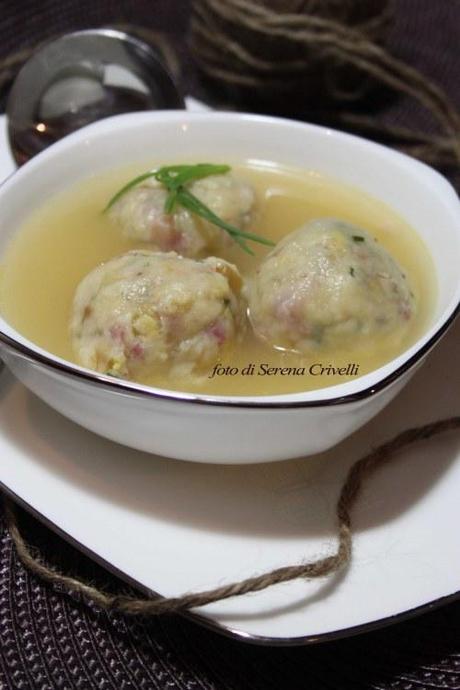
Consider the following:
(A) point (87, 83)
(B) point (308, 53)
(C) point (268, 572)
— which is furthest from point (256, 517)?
(B) point (308, 53)

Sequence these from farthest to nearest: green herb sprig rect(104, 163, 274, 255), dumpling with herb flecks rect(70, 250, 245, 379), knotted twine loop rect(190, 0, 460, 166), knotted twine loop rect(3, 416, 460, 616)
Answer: knotted twine loop rect(190, 0, 460, 166) → green herb sprig rect(104, 163, 274, 255) → dumpling with herb flecks rect(70, 250, 245, 379) → knotted twine loop rect(3, 416, 460, 616)

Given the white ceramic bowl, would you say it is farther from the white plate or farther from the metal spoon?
the metal spoon

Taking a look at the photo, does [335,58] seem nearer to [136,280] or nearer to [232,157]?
[232,157]

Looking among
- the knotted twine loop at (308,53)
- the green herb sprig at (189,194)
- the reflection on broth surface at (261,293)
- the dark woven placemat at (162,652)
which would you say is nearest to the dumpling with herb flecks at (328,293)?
the reflection on broth surface at (261,293)

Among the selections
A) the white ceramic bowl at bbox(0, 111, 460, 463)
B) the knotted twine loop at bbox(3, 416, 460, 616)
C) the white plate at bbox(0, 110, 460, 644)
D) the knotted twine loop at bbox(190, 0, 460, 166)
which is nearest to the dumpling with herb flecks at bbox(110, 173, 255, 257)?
the white ceramic bowl at bbox(0, 111, 460, 463)

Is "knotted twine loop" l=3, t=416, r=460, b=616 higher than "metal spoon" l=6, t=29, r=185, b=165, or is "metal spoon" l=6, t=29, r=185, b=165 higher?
"metal spoon" l=6, t=29, r=185, b=165

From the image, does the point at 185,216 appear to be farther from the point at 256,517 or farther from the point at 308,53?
the point at 308,53
